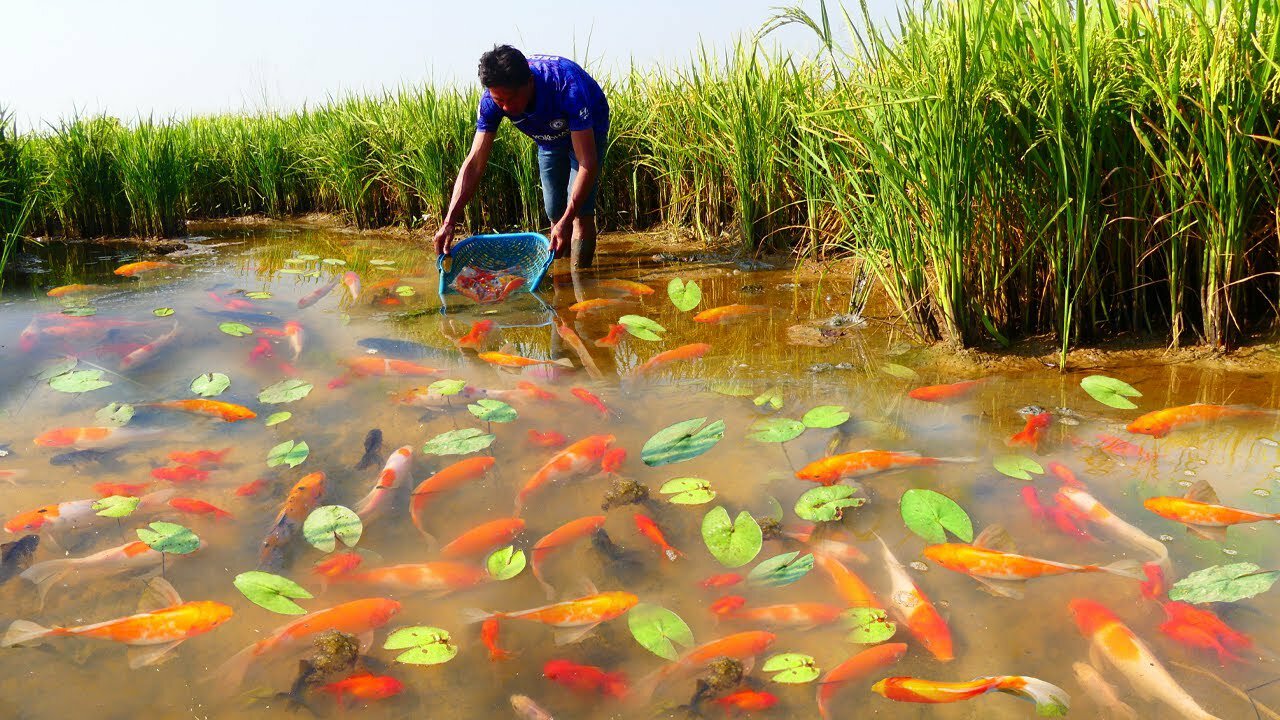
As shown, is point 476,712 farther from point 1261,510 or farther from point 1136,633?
point 1261,510

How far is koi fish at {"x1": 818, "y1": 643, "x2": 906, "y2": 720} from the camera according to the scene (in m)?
1.47

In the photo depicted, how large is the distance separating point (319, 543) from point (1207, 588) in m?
1.93

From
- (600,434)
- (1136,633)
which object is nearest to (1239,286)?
(1136,633)

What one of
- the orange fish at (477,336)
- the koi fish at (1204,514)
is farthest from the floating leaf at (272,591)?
the koi fish at (1204,514)

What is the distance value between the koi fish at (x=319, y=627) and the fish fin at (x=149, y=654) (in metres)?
0.13

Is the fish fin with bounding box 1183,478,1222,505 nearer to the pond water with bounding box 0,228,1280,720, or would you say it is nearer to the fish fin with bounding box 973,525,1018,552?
the pond water with bounding box 0,228,1280,720

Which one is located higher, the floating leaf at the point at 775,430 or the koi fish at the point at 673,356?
the koi fish at the point at 673,356

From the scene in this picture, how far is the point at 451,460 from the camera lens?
243 cm

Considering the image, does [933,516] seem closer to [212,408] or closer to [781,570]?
[781,570]

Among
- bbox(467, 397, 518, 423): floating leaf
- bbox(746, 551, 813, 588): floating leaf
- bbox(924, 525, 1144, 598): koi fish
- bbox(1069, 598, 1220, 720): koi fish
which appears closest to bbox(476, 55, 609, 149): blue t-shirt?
bbox(467, 397, 518, 423): floating leaf

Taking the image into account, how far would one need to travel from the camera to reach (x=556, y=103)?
427 centimetres

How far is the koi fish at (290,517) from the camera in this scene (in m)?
1.96

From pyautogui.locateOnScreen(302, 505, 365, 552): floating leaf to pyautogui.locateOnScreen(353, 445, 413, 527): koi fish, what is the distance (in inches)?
1.6

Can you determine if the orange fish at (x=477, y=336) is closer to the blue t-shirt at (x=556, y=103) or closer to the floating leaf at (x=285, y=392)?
the floating leaf at (x=285, y=392)
